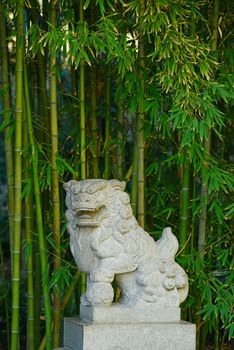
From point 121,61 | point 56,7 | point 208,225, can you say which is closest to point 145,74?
point 121,61

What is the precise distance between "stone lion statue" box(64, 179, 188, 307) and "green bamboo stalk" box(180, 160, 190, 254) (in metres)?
0.62

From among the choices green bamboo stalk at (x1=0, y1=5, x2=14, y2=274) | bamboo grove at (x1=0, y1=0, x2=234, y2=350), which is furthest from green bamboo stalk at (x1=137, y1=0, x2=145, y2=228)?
green bamboo stalk at (x1=0, y1=5, x2=14, y2=274)

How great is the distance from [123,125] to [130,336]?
163cm

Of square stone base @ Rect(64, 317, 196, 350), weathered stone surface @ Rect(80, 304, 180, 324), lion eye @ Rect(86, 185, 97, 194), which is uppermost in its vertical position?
lion eye @ Rect(86, 185, 97, 194)

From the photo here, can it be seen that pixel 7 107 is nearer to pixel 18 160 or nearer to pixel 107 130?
pixel 18 160

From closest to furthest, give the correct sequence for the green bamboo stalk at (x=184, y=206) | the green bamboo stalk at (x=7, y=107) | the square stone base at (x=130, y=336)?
the square stone base at (x=130, y=336)
the green bamboo stalk at (x=184, y=206)
the green bamboo stalk at (x=7, y=107)

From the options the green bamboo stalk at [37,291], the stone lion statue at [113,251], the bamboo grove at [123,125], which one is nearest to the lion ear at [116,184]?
the stone lion statue at [113,251]

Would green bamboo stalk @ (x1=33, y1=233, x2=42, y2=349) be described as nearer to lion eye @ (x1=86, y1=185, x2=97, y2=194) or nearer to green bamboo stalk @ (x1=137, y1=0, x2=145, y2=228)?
green bamboo stalk @ (x1=137, y1=0, x2=145, y2=228)

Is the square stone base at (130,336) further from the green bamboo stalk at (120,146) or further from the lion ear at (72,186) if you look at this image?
the green bamboo stalk at (120,146)

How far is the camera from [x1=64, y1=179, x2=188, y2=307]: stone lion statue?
4414 millimetres

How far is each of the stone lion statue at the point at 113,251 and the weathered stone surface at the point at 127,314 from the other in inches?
1.2

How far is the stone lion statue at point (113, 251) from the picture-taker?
441cm

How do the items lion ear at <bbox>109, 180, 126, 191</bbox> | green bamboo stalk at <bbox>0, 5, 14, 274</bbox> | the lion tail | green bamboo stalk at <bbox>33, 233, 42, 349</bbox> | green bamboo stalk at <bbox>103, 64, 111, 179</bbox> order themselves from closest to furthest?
lion ear at <bbox>109, 180, 126, 191</bbox> → the lion tail → green bamboo stalk at <bbox>0, 5, 14, 274</bbox> → green bamboo stalk at <bbox>103, 64, 111, 179</bbox> → green bamboo stalk at <bbox>33, 233, 42, 349</bbox>

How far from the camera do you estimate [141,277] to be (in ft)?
14.9
